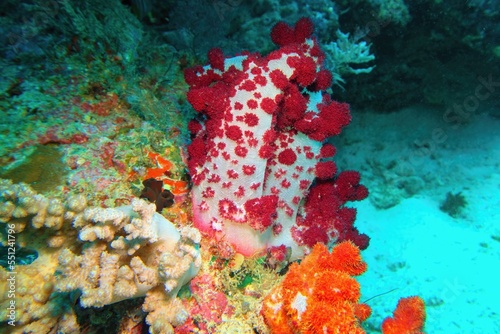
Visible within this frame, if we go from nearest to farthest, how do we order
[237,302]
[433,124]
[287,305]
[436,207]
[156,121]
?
[287,305]
[237,302]
[156,121]
[436,207]
[433,124]

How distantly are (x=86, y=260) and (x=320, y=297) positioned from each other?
1.69 metres

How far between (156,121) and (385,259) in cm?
547

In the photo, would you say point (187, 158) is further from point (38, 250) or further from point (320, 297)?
point (320, 297)

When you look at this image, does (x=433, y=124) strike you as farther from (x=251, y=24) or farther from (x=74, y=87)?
(x=74, y=87)

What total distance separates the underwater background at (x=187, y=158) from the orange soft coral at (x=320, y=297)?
0.05 metres

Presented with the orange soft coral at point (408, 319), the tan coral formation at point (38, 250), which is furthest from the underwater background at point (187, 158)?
the orange soft coral at point (408, 319)

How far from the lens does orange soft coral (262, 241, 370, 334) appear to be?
7.23 feet

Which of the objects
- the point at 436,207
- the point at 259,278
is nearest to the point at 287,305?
the point at 259,278

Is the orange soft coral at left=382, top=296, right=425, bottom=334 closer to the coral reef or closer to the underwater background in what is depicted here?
the underwater background

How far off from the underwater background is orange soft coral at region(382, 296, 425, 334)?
1.04ft

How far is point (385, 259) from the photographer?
6402 mm

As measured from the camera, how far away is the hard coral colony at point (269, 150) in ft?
9.19

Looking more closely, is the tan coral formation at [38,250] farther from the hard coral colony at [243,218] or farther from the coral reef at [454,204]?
the coral reef at [454,204]

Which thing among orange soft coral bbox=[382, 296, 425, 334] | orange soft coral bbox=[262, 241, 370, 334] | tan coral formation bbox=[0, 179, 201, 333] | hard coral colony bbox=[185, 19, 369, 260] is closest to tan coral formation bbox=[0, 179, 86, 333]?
tan coral formation bbox=[0, 179, 201, 333]
